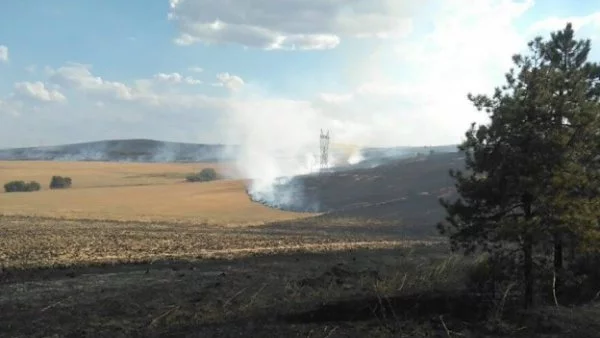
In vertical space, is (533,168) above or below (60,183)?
above

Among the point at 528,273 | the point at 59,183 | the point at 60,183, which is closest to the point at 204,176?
the point at 60,183

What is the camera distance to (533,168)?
1509cm


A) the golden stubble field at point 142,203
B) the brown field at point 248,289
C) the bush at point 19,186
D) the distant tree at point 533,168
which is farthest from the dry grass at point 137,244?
the bush at point 19,186

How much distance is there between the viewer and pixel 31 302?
59.8ft

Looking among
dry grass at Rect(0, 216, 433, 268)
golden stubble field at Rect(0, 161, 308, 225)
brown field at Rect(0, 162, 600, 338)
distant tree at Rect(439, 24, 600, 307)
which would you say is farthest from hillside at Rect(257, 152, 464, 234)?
distant tree at Rect(439, 24, 600, 307)

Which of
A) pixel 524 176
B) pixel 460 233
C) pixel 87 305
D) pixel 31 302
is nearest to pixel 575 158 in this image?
pixel 524 176

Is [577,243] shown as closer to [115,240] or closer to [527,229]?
[527,229]

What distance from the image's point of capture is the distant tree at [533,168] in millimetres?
14594

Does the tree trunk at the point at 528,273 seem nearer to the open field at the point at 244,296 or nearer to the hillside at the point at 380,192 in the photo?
the open field at the point at 244,296

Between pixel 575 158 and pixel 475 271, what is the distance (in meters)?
4.46

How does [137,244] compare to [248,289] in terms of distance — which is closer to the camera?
[248,289]

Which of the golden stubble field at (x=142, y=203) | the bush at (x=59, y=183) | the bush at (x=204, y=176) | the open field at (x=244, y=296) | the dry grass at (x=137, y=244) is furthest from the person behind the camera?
the bush at (x=204, y=176)

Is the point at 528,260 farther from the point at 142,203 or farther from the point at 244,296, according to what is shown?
the point at 142,203

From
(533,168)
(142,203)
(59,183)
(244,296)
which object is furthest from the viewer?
(59,183)
